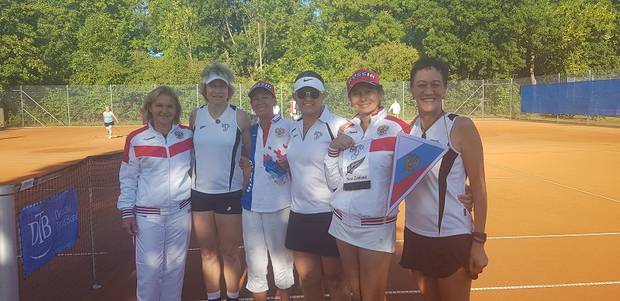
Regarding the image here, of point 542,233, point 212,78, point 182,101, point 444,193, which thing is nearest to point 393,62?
point 182,101

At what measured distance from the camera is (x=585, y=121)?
33.2m

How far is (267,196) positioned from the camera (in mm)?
3980

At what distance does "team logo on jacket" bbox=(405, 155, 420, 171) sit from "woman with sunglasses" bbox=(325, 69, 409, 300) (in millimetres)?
261

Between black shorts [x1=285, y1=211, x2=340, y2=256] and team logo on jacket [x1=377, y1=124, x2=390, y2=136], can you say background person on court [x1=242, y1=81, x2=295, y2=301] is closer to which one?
black shorts [x1=285, y1=211, x2=340, y2=256]

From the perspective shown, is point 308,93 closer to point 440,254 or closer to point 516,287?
point 440,254

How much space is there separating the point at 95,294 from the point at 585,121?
3502cm

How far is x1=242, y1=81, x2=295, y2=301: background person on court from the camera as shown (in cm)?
398

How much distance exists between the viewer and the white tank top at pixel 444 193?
9.70 feet

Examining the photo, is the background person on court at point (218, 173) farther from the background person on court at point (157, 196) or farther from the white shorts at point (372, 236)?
the white shorts at point (372, 236)

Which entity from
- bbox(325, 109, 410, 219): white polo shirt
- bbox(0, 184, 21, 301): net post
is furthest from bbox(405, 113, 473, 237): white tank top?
bbox(0, 184, 21, 301): net post

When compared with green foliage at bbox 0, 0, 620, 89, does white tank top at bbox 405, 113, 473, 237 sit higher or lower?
lower

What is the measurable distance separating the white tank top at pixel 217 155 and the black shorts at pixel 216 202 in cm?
4

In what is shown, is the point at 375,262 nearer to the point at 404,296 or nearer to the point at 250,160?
the point at 250,160

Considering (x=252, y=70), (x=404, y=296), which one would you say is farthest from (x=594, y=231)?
(x=252, y=70)
